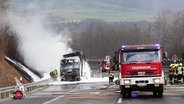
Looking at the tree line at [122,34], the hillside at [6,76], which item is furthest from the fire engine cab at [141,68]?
the tree line at [122,34]

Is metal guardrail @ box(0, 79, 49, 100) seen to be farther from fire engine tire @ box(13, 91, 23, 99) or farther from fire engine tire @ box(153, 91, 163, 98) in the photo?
fire engine tire @ box(153, 91, 163, 98)

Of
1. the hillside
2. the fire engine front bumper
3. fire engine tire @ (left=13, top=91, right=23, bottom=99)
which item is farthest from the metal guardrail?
the fire engine front bumper

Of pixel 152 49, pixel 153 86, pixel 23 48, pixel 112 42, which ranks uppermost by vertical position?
pixel 112 42

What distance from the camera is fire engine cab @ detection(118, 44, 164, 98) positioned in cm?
2338

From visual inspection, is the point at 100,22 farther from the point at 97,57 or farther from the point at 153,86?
the point at 153,86

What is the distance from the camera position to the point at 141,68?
23.4 m

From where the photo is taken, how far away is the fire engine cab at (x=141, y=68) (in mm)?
23375

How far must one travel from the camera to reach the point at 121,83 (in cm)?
2361

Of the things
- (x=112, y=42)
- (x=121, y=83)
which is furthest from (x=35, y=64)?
(x=112, y=42)

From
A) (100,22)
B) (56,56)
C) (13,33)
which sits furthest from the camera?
(100,22)

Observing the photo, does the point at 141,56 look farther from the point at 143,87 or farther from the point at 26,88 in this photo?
the point at 26,88

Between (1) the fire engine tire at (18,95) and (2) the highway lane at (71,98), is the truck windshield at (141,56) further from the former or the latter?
(1) the fire engine tire at (18,95)

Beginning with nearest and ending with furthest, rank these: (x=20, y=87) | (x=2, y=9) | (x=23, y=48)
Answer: (x=20, y=87), (x=2, y=9), (x=23, y=48)

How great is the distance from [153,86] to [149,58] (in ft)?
4.63
